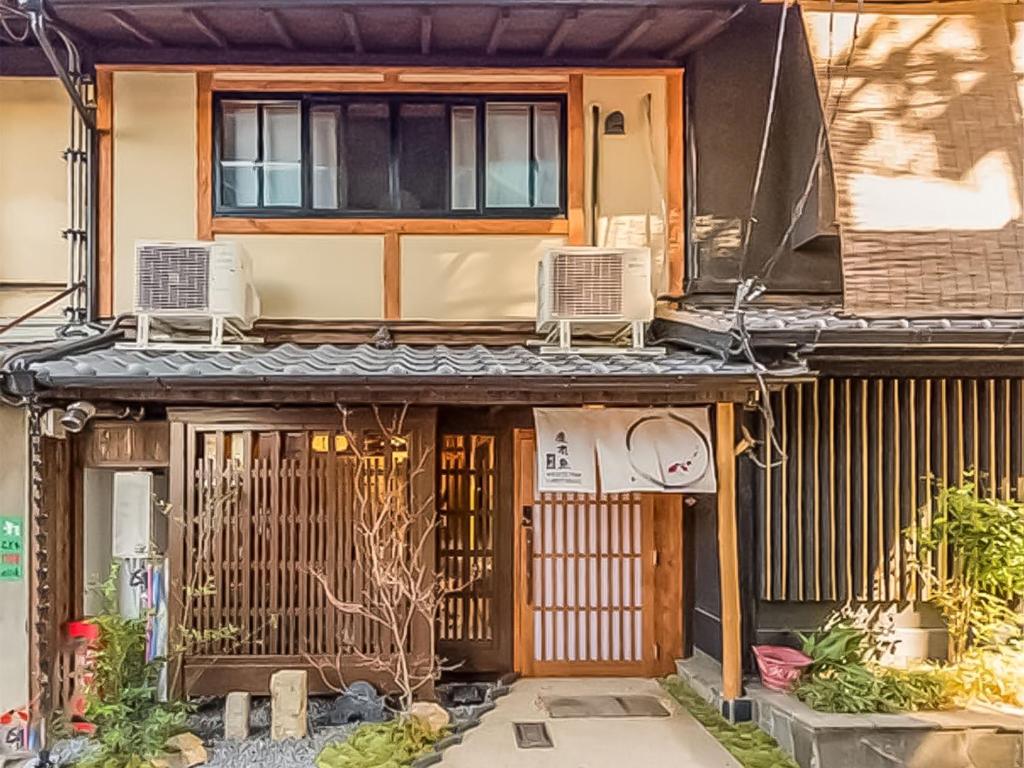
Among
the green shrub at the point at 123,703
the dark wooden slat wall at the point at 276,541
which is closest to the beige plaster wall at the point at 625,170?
the dark wooden slat wall at the point at 276,541

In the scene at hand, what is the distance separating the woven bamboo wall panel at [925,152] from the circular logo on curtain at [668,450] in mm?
1639

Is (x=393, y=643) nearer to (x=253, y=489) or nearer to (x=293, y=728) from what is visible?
(x=293, y=728)

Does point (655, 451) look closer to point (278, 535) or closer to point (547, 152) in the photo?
point (547, 152)

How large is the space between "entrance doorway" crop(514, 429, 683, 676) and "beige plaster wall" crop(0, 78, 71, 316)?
470 centimetres

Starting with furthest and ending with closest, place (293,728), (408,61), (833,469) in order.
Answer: (408,61) → (833,469) → (293,728)

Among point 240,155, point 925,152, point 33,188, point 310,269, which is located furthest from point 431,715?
point 925,152

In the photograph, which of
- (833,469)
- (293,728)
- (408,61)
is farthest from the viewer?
(408,61)

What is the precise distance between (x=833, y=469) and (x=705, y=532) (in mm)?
1348

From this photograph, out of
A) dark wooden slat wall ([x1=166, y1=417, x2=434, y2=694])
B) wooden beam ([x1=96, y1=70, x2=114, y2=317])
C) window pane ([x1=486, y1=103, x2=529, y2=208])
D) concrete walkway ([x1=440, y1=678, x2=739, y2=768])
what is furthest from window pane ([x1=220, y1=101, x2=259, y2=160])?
concrete walkway ([x1=440, y1=678, x2=739, y2=768])

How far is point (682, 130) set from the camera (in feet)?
26.2

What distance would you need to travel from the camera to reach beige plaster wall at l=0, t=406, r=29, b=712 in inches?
279

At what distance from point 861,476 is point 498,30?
16.2ft

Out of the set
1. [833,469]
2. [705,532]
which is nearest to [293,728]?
[705,532]

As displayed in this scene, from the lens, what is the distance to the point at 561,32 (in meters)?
7.50
